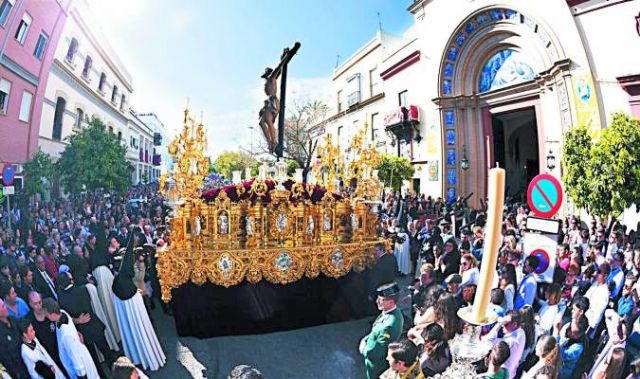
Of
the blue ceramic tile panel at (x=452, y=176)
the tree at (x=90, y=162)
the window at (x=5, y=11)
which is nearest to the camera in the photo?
the window at (x=5, y=11)

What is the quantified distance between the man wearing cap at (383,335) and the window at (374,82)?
2363 cm

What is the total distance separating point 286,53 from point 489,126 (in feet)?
43.9

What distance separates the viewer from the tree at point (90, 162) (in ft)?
52.4

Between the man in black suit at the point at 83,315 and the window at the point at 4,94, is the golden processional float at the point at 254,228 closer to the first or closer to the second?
the man in black suit at the point at 83,315

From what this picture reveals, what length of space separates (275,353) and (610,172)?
26.8ft

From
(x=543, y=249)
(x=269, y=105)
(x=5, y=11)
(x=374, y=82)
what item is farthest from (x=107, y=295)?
(x=374, y=82)

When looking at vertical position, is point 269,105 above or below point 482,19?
below

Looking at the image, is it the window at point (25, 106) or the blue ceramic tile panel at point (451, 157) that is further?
the blue ceramic tile panel at point (451, 157)

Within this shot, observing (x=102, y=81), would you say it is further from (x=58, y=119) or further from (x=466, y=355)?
(x=466, y=355)

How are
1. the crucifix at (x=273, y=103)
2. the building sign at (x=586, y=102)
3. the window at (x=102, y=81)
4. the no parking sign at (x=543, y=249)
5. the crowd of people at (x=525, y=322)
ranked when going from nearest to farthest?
the crowd of people at (x=525, y=322)
the no parking sign at (x=543, y=249)
the crucifix at (x=273, y=103)
the building sign at (x=586, y=102)
the window at (x=102, y=81)

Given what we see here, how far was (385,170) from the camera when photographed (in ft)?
60.5

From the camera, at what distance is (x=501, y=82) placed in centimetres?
1766

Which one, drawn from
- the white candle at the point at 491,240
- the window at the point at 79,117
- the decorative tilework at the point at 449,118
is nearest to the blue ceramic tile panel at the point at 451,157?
the decorative tilework at the point at 449,118

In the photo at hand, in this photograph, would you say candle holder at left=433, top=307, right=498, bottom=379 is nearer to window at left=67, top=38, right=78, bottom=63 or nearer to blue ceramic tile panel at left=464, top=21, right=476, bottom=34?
blue ceramic tile panel at left=464, top=21, right=476, bottom=34
